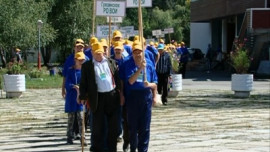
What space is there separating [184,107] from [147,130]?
9482 millimetres

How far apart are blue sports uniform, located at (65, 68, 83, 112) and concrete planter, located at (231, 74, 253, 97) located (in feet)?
37.4

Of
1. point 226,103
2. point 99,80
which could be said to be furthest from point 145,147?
point 226,103

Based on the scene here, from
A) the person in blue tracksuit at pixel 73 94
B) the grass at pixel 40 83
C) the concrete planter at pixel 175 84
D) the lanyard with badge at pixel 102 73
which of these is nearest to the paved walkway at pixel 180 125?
the concrete planter at pixel 175 84

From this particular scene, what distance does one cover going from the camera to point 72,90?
11430 millimetres

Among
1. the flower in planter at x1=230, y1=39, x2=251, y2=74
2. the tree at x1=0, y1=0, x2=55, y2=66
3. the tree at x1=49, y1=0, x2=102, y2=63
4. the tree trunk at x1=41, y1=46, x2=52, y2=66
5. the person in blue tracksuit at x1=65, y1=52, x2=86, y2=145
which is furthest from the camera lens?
the tree trunk at x1=41, y1=46, x2=52, y2=66

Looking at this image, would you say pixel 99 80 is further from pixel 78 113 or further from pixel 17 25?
pixel 17 25

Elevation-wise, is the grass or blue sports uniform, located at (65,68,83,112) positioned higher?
blue sports uniform, located at (65,68,83,112)

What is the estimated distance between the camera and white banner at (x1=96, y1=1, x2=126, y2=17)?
1213cm

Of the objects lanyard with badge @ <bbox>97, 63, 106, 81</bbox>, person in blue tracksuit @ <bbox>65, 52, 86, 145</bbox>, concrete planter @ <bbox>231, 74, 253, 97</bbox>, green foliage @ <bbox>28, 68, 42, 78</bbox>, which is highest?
lanyard with badge @ <bbox>97, 63, 106, 81</bbox>

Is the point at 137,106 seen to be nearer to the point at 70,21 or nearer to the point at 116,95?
the point at 116,95

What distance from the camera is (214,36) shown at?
5688 cm

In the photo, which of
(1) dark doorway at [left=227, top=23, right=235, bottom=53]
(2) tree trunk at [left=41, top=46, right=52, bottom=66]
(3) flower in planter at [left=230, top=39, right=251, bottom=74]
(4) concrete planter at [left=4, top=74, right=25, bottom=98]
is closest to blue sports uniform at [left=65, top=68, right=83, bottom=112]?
(3) flower in planter at [left=230, top=39, right=251, bottom=74]

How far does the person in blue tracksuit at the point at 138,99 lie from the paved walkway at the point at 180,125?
1.30 metres

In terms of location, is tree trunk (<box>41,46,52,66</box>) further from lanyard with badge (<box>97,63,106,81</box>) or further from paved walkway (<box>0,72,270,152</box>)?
lanyard with badge (<box>97,63,106,81</box>)
